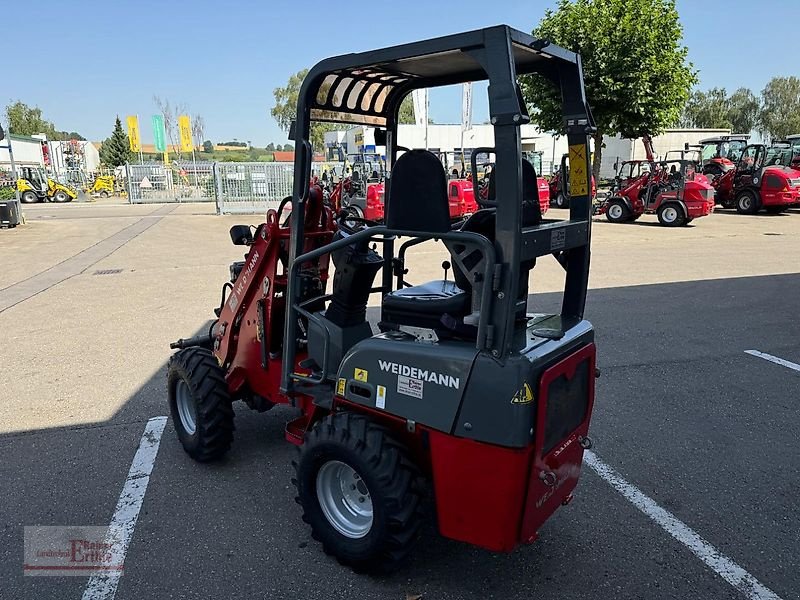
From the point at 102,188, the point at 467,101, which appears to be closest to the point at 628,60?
the point at 467,101

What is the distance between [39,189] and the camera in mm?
34938

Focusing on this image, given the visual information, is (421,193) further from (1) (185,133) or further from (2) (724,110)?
(2) (724,110)

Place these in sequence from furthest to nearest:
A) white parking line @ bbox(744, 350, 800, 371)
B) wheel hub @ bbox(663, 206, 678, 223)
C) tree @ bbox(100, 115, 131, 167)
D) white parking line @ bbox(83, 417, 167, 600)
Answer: tree @ bbox(100, 115, 131, 167)
wheel hub @ bbox(663, 206, 678, 223)
white parking line @ bbox(744, 350, 800, 371)
white parking line @ bbox(83, 417, 167, 600)

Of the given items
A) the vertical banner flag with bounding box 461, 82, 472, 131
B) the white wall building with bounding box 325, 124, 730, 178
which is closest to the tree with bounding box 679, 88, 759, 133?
the white wall building with bounding box 325, 124, 730, 178

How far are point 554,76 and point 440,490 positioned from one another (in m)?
2.07

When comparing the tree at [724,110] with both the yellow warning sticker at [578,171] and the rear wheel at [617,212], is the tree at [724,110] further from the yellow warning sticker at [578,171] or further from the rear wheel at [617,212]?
the yellow warning sticker at [578,171]

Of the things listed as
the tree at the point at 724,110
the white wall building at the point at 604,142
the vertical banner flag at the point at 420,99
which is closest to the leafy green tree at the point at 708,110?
the tree at the point at 724,110

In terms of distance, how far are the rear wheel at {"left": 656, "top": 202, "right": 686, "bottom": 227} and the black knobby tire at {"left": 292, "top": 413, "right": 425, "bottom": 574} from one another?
17.4 meters

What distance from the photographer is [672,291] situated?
29.7 feet

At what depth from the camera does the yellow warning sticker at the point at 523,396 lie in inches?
92.3

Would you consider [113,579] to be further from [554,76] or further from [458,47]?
[554,76]

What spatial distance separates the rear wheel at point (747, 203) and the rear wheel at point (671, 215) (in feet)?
16.6

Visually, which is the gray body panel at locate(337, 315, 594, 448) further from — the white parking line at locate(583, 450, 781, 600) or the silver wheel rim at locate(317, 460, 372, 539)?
the white parking line at locate(583, 450, 781, 600)

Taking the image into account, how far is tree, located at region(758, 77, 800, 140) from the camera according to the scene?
64938mm
